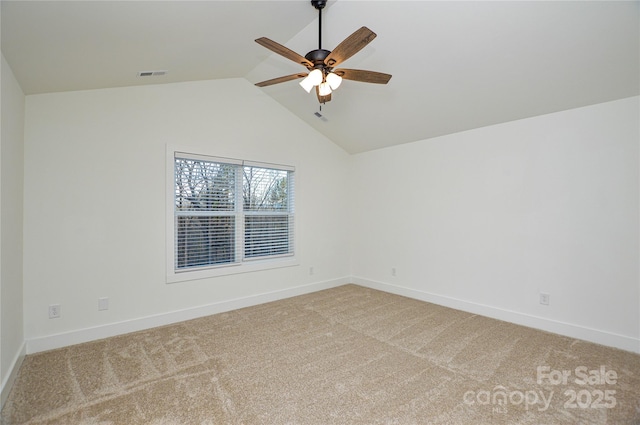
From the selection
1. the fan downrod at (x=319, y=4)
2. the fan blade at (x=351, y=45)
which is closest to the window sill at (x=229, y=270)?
the fan blade at (x=351, y=45)

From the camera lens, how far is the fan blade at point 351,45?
187 cm

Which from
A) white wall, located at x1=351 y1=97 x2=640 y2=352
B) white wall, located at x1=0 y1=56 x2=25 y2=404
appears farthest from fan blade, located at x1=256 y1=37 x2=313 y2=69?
white wall, located at x1=351 y1=97 x2=640 y2=352

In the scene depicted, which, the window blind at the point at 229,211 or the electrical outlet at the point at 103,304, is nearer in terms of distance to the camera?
the electrical outlet at the point at 103,304

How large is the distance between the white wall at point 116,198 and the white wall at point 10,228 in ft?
0.58

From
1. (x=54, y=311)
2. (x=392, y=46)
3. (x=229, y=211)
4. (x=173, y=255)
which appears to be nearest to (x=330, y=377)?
(x=173, y=255)

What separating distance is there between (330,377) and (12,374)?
237cm

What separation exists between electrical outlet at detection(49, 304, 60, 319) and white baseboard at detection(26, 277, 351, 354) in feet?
0.58

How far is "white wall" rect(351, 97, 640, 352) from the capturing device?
2.81 m

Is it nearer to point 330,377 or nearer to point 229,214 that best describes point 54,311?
point 229,214

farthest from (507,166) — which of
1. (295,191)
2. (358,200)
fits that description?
(295,191)

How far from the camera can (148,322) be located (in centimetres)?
326

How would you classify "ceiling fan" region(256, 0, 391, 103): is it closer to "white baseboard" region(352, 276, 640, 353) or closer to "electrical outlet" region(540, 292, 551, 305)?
"electrical outlet" region(540, 292, 551, 305)

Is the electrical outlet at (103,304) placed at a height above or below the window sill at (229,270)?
below

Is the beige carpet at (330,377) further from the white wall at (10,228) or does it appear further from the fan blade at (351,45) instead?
the fan blade at (351,45)
